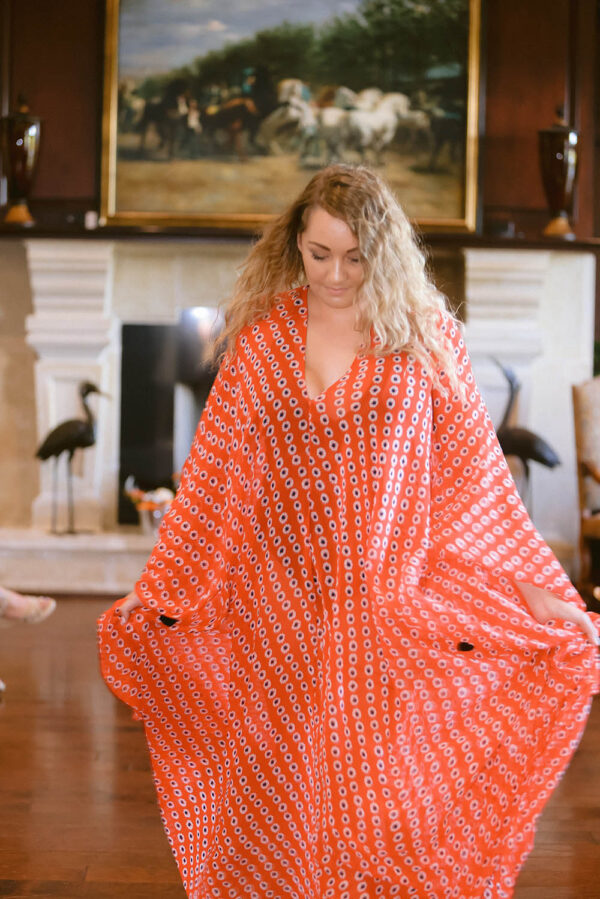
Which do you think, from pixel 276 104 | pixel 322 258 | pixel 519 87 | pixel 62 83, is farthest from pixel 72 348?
pixel 322 258

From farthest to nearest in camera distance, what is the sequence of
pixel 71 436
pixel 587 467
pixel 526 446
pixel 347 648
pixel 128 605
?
→ 1. pixel 71 436
2. pixel 526 446
3. pixel 587 467
4. pixel 128 605
5. pixel 347 648

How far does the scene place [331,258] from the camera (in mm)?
1761

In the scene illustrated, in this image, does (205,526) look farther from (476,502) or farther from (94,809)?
(94,809)

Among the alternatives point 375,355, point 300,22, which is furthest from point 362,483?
point 300,22

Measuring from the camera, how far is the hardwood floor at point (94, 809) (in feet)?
6.93

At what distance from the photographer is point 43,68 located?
5.27m

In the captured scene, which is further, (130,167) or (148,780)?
(130,167)

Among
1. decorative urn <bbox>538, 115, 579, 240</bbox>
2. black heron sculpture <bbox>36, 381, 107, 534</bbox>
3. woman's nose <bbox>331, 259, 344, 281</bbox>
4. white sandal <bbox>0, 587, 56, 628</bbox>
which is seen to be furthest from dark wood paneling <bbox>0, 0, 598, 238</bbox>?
woman's nose <bbox>331, 259, 344, 281</bbox>

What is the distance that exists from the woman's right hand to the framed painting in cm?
361

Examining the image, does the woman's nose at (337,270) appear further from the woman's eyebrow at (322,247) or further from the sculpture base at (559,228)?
the sculpture base at (559,228)

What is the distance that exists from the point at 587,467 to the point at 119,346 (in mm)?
2451

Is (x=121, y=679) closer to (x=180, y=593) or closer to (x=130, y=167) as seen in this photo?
(x=180, y=593)

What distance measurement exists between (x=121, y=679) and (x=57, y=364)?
11.7 feet

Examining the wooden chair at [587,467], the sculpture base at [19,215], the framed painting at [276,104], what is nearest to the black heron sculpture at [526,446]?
the wooden chair at [587,467]
